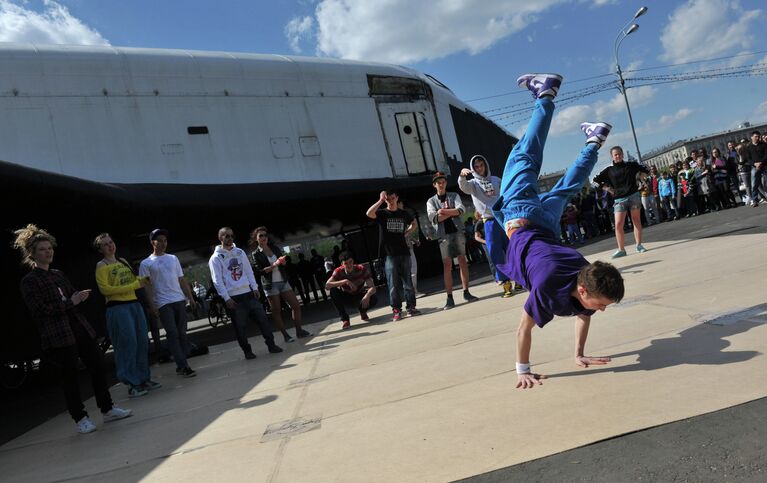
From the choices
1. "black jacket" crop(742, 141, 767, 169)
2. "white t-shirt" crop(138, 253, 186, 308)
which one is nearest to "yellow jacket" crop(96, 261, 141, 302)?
"white t-shirt" crop(138, 253, 186, 308)

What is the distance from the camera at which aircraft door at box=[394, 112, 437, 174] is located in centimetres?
1256

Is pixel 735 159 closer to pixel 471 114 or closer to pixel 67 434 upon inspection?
pixel 471 114

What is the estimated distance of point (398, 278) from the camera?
21.7ft

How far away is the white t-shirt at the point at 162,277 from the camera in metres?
5.68

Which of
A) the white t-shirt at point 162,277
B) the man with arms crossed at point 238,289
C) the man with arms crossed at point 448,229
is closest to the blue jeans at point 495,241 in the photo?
the man with arms crossed at point 448,229

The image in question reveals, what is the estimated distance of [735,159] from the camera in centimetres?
1391

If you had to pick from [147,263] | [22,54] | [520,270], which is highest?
[22,54]

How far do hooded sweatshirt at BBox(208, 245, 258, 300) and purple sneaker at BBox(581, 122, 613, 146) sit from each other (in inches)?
164

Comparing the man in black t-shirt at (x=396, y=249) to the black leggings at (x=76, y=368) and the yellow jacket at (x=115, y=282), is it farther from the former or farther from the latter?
the black leggings at (x=76, y=368)

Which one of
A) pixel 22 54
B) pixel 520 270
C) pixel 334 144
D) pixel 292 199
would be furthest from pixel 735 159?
pixel 22 54

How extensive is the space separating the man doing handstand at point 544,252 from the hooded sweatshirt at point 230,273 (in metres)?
3.41

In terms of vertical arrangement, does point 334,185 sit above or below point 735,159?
above

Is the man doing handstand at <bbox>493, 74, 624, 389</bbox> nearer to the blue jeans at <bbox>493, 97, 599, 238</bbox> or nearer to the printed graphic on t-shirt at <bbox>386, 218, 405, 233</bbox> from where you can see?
the blue jeans at <bbox>493, 97, 599, 238</bbox>

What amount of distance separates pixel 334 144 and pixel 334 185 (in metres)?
1.00
